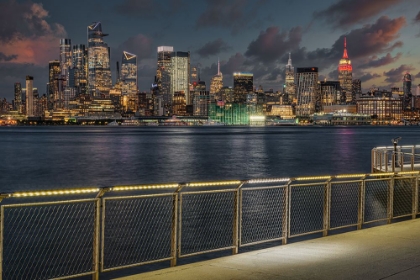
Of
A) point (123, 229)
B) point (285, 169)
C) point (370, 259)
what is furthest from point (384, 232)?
point (285, 169)

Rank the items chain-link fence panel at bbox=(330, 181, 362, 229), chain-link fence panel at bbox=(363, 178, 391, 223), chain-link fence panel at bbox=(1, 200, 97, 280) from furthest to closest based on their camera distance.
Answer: chain-link fence panel at bbox=(363, 178, 391, 223) → chain-link fence panel at bbox=(330, 181, 362, 229) → chain-link fence panel at bbox=(1, 200, 97, 280)

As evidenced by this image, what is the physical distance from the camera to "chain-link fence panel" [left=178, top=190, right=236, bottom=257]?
57.6 ft

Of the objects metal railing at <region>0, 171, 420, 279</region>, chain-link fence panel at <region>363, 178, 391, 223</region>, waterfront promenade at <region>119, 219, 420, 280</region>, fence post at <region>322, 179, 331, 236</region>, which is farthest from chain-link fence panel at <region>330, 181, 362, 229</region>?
waterfront promenade at <region>119, 219, 420, 280</region>

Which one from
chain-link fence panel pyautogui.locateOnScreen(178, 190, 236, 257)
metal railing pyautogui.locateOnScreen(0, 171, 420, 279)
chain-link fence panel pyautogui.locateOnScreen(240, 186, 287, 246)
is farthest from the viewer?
chain-link fence panel pyautogui.locateOnScreen(178, 190, 236, 257)

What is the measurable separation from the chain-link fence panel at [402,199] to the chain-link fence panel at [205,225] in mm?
7088

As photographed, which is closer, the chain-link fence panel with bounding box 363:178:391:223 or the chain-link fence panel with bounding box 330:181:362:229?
the chain-link fence panel with bounding box 330:181:362:229

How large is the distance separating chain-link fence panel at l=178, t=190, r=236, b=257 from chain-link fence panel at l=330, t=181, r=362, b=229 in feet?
13.3

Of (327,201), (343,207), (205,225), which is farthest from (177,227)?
(343,207)

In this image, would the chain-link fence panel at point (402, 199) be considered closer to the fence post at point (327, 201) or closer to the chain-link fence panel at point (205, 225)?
the chain-link fence panel at point (205, 225)

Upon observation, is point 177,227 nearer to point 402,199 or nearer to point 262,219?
point 262,219

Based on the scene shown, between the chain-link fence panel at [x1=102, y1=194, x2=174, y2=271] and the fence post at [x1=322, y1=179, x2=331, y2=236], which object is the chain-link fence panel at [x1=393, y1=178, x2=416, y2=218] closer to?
the fence post at [x1=322, y1=179, x2=331, y2=236]

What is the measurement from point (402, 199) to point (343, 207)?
326cm

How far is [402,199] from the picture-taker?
83.4 ft

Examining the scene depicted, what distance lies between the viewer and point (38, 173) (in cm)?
5428
